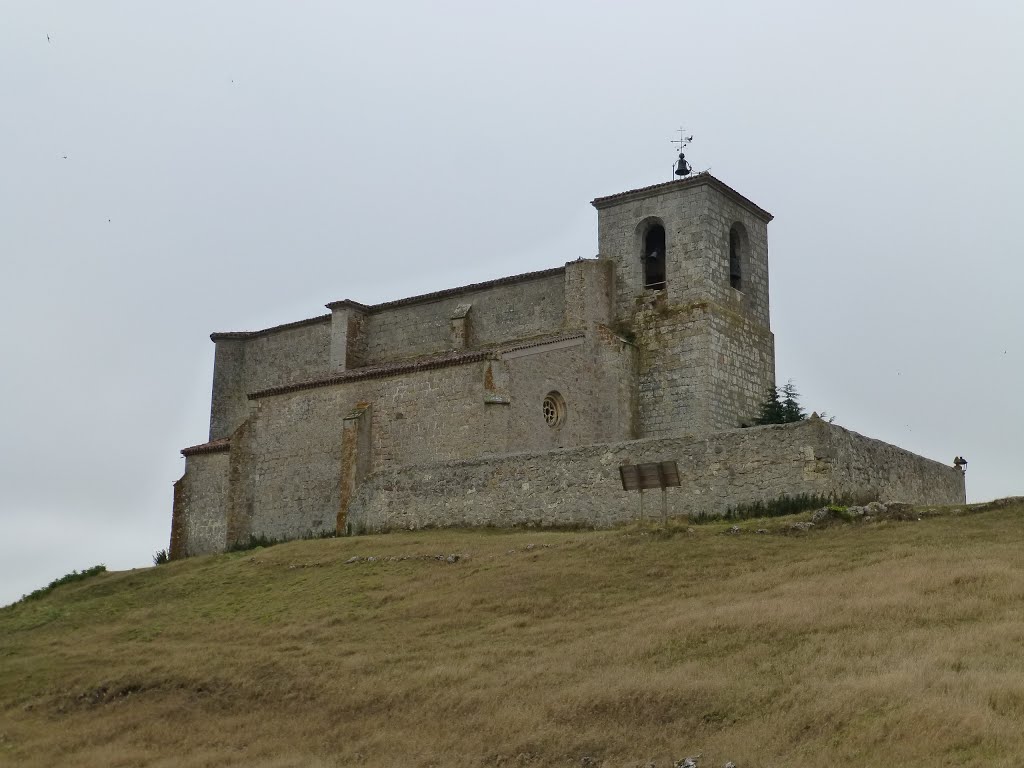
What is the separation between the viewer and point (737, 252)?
34.4 meters

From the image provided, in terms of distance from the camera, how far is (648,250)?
111 ft

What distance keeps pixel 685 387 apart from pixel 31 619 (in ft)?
52.3

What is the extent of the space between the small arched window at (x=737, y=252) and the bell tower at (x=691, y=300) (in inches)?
1.0

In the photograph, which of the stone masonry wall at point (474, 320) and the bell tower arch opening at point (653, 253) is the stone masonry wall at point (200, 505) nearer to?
the stone masonry wall at point (474, 320)

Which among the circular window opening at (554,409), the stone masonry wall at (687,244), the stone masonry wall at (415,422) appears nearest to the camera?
the stone masonry wall at (415,422)

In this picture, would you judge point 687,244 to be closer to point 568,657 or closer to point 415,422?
point 415,422

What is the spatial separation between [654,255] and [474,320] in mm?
5206

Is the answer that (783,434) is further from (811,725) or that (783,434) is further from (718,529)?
(811,725)

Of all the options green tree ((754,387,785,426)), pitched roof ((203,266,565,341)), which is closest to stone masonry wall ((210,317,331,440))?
pitched roof ((203,266,565,341))

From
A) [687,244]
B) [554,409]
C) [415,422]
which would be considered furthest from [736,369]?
[415,422]

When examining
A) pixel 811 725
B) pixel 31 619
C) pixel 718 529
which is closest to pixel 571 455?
pixel 718 529

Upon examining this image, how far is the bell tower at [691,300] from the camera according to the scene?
3200cm

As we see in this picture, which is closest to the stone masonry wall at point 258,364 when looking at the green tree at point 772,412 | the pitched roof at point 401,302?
the pitched roof at point 401,302

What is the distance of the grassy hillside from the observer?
1340 centimetres
